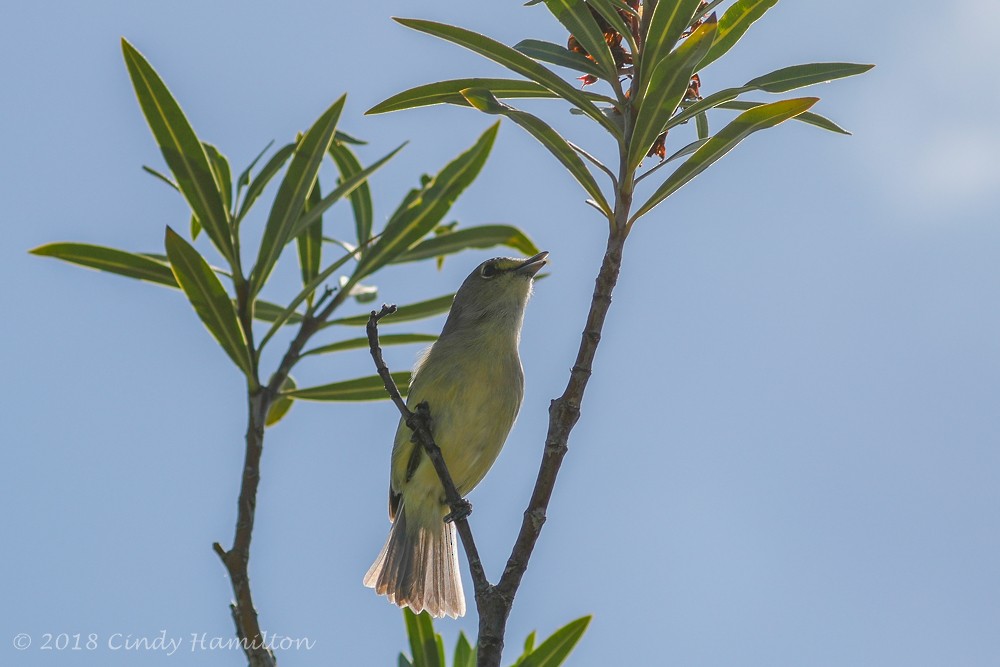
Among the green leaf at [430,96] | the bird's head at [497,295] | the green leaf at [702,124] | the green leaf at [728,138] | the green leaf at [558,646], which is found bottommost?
the green leaf at [558,646]

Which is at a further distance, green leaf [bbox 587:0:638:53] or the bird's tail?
the bird's tail

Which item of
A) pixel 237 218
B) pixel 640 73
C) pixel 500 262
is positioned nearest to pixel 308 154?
pixel 237 218

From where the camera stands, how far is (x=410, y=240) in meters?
3.50

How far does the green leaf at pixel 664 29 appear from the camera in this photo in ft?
8.36

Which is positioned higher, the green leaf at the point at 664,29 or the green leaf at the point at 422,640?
the green leaf at the point at 664,29

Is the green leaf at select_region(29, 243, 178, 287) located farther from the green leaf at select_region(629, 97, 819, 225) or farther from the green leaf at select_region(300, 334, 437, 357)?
the green leaf at select_region(629, 97, 819, 225)

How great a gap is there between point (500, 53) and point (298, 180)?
85cm

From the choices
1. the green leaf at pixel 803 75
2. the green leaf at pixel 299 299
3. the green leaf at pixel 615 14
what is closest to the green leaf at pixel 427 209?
the green leaf at pixel 299 299

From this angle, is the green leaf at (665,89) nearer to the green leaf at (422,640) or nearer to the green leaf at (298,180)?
the green leaf at (298,180)

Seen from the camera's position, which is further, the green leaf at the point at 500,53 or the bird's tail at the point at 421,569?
the bird's tail at the point at 421,569

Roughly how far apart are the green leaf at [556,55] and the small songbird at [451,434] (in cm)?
168

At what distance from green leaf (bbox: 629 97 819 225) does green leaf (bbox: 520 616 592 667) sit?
124 cm

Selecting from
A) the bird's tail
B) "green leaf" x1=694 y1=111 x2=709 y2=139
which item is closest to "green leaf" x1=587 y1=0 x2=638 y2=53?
"green leaf" x1=694 y1=111 x2=709 y2=139

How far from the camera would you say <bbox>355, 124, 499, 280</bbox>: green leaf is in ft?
11.4
